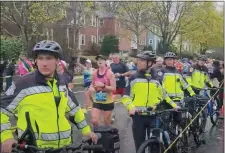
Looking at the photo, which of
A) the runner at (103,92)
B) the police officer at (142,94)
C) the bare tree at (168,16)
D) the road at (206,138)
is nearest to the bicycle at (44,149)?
the police officer at (142,94)

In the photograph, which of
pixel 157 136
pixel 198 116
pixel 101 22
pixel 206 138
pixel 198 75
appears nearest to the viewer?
pixel 157 136

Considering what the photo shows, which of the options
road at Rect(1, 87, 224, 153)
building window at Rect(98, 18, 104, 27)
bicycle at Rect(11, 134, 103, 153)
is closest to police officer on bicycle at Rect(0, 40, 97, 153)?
bicycle at Rect(11, 134, 103, 153)

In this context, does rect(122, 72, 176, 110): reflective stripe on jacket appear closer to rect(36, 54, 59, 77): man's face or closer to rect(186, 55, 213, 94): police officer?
rect(36, 54, 59, 77): man's face

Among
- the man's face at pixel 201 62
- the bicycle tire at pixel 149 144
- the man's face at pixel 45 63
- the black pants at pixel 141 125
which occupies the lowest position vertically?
the bicycle tire at pixel 149 144

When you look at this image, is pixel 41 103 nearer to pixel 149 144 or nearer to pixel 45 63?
pixel 45 63

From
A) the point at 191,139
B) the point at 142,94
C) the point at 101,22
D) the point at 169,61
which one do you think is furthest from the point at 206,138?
the point at 101,22

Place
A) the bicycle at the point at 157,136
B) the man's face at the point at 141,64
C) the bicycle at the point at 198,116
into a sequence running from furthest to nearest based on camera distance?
the bicycle at the point at 198,116 → the man's face at the point at 141,64 → the bicycle at the point at 157,136

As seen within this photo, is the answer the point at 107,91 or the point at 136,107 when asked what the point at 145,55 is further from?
the point at 107,91

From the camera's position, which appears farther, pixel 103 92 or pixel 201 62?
pixel 201 62

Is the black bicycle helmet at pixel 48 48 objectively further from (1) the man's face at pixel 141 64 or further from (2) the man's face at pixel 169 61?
(2) the man's face at pixel 169 61

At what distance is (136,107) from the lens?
5.74 metres

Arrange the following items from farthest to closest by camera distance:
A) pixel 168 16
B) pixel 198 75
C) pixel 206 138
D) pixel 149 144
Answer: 1. pixel 168 16
2. pixel 198 75
3. pixel 206 138
4. pixel 149 144

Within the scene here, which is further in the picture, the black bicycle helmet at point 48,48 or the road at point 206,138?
the road at point 206,138

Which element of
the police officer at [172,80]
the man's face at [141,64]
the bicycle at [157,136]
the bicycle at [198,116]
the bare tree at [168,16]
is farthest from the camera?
the bare tree at [168,16]
